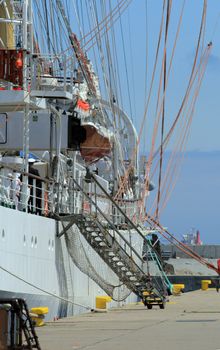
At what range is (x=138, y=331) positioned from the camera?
19.7 metres

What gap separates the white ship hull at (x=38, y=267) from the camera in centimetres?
2203

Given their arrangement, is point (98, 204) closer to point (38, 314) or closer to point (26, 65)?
point (26, 65)

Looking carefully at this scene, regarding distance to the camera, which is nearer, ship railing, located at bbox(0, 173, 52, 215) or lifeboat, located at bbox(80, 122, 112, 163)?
ship railing, located at bbox(0, 173, 52, 215)

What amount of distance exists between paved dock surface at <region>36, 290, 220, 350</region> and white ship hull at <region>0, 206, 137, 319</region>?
71 centimetres

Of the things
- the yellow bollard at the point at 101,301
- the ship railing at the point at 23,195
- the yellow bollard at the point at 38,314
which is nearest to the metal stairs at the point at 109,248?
the ship railing at the point at 23,195

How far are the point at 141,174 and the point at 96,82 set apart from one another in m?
5.40

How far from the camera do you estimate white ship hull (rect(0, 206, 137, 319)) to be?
867 inches

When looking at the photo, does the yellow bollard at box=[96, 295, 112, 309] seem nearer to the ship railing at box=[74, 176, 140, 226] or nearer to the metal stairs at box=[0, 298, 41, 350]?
the ship railing at box=[74, 176, 140, 226]

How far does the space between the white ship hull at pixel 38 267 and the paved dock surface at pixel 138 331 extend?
28.0 inches

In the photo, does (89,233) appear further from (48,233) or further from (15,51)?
(15,51)

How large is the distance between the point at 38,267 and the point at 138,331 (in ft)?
17.5

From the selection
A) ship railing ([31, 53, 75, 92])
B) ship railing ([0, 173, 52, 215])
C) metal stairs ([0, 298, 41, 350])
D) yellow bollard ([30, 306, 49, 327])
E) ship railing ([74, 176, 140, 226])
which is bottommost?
metal stairs ([0, 298, 41, 350])

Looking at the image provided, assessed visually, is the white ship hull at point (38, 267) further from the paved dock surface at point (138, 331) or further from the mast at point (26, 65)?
the mast at point (26, 65)

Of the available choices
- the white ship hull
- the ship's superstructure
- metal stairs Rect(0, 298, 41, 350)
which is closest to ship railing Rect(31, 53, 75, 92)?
the ship's superstructure
